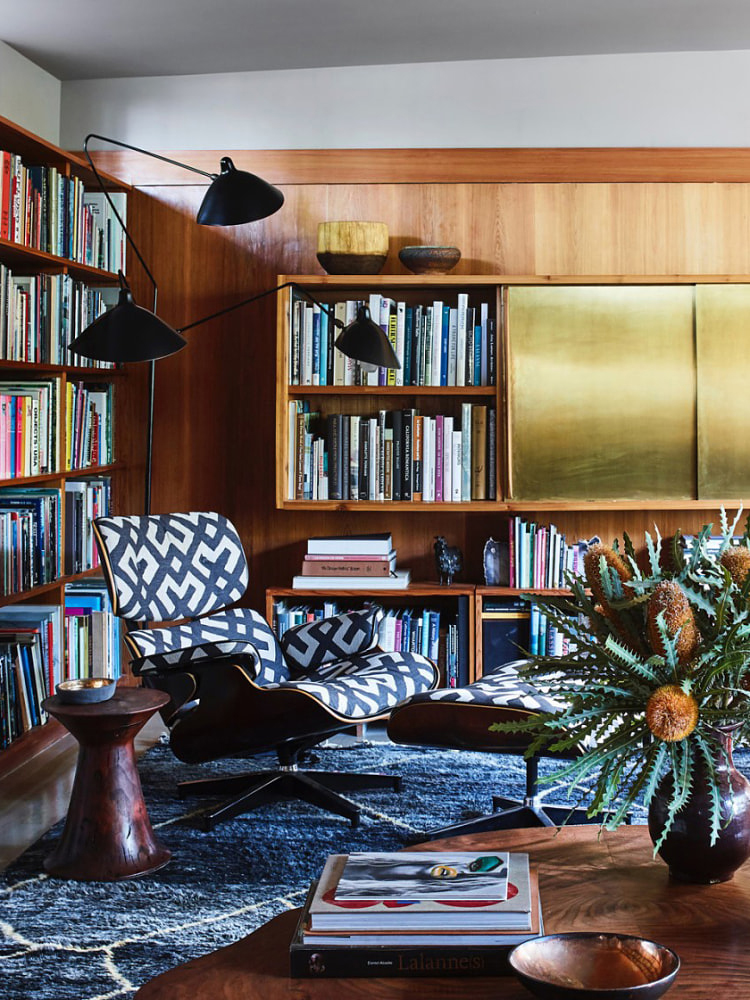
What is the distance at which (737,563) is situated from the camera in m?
1.64

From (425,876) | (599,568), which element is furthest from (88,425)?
(425,876)

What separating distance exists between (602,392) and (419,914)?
Result: 3.09 m

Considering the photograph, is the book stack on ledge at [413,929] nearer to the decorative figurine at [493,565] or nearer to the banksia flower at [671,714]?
the banksia flower at [671,714]

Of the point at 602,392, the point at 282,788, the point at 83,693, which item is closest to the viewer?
the point at 83,693

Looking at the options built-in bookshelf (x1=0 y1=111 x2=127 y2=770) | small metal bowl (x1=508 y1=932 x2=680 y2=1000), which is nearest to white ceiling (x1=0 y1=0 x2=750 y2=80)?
built-in bookshelf (x1=0 y1=111 x2=127 y2=770)

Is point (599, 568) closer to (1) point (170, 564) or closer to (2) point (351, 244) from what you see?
(1) point (170, 564)

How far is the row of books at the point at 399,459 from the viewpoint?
14.0 ft

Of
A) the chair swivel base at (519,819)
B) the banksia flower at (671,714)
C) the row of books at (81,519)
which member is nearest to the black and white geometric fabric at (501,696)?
the chair swivel base at (519,819)

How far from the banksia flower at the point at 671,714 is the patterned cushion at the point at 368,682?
5.47 ft

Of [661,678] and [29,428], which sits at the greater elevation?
[29,428]

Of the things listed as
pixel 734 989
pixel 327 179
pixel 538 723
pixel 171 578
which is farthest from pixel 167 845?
pixel 327 179

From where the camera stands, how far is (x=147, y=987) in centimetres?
138

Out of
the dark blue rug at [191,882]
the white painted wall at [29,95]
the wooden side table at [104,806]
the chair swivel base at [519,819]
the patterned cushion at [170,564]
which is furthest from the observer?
the white painted wall at [29,95]

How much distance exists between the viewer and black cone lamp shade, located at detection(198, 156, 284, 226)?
353 cm
